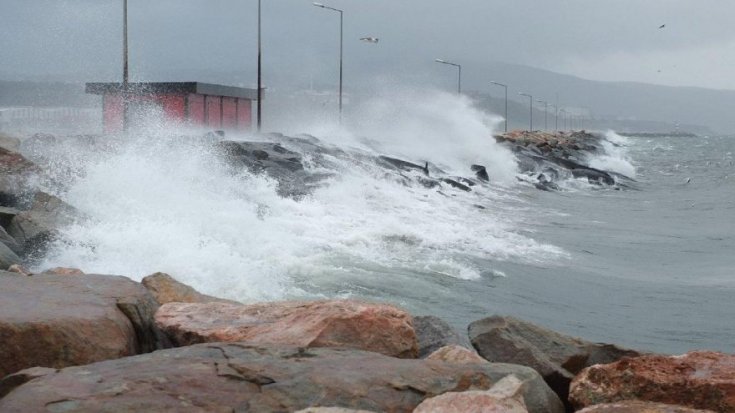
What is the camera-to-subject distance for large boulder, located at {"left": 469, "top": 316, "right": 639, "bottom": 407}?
563 cm

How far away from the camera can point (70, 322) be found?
4.64 meters

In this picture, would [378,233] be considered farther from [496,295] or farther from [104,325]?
[104,325]

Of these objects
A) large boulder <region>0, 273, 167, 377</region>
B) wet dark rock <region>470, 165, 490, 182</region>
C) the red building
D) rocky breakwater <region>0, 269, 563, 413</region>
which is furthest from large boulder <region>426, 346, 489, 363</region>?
wet dark rock <region>470, 165, 490, 182</region>

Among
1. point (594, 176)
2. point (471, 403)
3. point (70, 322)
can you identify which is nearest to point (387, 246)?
point (70, 322)

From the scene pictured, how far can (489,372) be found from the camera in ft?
14.2

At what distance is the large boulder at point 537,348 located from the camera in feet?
18.5

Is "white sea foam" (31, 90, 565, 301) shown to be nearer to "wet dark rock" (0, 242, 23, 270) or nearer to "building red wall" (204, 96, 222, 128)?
"wet dark rock" (0, 242, 23, 270)

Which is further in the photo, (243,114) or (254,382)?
(243,114)

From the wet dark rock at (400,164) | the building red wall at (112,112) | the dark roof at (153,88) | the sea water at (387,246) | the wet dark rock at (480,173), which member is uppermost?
the dark roof at (153,88)

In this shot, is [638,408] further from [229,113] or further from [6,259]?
[229,113]

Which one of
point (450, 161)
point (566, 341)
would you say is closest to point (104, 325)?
point (566, 341)

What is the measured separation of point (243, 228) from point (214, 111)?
22486 mm

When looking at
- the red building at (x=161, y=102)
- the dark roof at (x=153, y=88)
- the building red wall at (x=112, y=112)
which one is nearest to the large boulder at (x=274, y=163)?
the red building at (x=161, y=102)

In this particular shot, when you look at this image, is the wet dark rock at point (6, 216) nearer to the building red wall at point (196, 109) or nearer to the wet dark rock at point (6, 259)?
the wet dark rock at point (6, 259)
